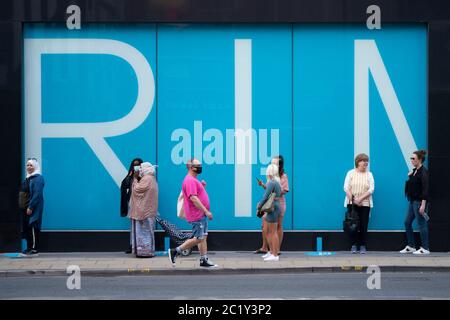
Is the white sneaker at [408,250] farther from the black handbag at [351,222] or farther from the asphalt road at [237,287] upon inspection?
the asphalt road at [237,287]

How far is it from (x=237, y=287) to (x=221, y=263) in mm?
2584

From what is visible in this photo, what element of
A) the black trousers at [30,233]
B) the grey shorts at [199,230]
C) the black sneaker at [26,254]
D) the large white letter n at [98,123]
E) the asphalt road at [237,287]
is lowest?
the asphalt road at [237,287]

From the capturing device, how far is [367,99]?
1858 centimetres

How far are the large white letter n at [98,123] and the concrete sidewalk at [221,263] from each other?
6.88 ft

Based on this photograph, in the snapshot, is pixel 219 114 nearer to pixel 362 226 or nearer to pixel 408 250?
pixel 362 226

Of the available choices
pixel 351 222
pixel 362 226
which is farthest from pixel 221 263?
pixel 362 226

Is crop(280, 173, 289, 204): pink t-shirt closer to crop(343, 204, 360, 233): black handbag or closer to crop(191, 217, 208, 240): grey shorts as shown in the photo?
crop(343, 204, 360, 233): black handbag

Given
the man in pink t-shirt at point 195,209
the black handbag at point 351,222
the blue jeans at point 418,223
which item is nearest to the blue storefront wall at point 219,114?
the blue jeans at point 418,223

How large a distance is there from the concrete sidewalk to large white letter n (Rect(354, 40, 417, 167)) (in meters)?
2.29

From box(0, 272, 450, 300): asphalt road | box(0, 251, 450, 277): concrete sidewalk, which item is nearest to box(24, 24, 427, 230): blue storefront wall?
box(0, 251, 450, 277): concrete sidewalk

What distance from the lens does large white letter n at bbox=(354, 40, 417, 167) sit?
18.6 m

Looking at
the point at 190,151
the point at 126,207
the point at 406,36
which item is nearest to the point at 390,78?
the point at 406,36

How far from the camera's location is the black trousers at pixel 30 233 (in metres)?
17.6

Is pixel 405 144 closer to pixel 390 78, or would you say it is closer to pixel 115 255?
pixel 390 78
